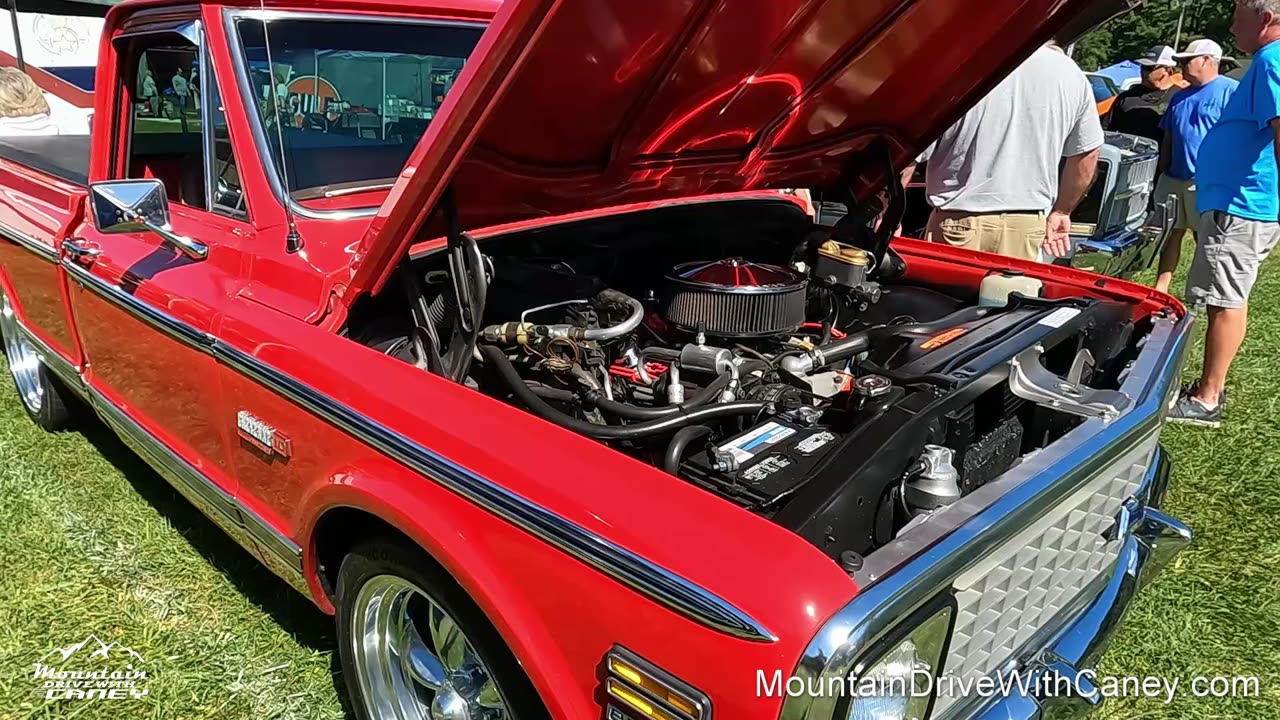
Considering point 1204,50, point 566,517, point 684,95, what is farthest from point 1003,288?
point 1204,50

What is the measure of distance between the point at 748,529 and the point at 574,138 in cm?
128

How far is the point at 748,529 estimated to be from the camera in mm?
1282

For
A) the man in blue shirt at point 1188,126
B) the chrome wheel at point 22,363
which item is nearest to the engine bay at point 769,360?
the chrome wheel at point 22,363

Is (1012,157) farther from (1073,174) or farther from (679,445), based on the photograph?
(679,445)

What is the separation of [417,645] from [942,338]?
148 cm

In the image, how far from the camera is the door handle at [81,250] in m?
2.81

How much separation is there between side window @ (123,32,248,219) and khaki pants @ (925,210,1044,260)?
3078 millimetres

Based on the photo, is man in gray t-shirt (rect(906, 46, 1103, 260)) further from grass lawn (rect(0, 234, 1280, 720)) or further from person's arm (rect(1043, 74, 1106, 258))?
grass lawn (rect(0, 234, 1280, 720))

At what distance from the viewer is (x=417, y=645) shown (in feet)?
6.68

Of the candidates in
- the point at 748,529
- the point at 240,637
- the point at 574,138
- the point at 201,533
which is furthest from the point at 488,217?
the point at 201,533

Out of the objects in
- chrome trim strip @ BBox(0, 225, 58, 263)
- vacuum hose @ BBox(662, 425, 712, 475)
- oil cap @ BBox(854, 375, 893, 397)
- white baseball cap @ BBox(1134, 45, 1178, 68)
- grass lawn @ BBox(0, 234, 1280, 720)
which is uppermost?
white baseball cap @ BBox(1134, 45, 1178, 68)

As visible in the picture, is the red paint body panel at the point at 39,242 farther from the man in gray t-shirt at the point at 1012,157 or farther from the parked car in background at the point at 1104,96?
the parked car in background at the point at 1104,96

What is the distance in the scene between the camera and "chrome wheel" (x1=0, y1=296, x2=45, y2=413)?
13.4 ft

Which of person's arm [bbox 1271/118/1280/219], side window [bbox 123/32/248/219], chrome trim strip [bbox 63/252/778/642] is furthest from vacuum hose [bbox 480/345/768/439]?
person's arm [bbox 1271/118/1280/219]
